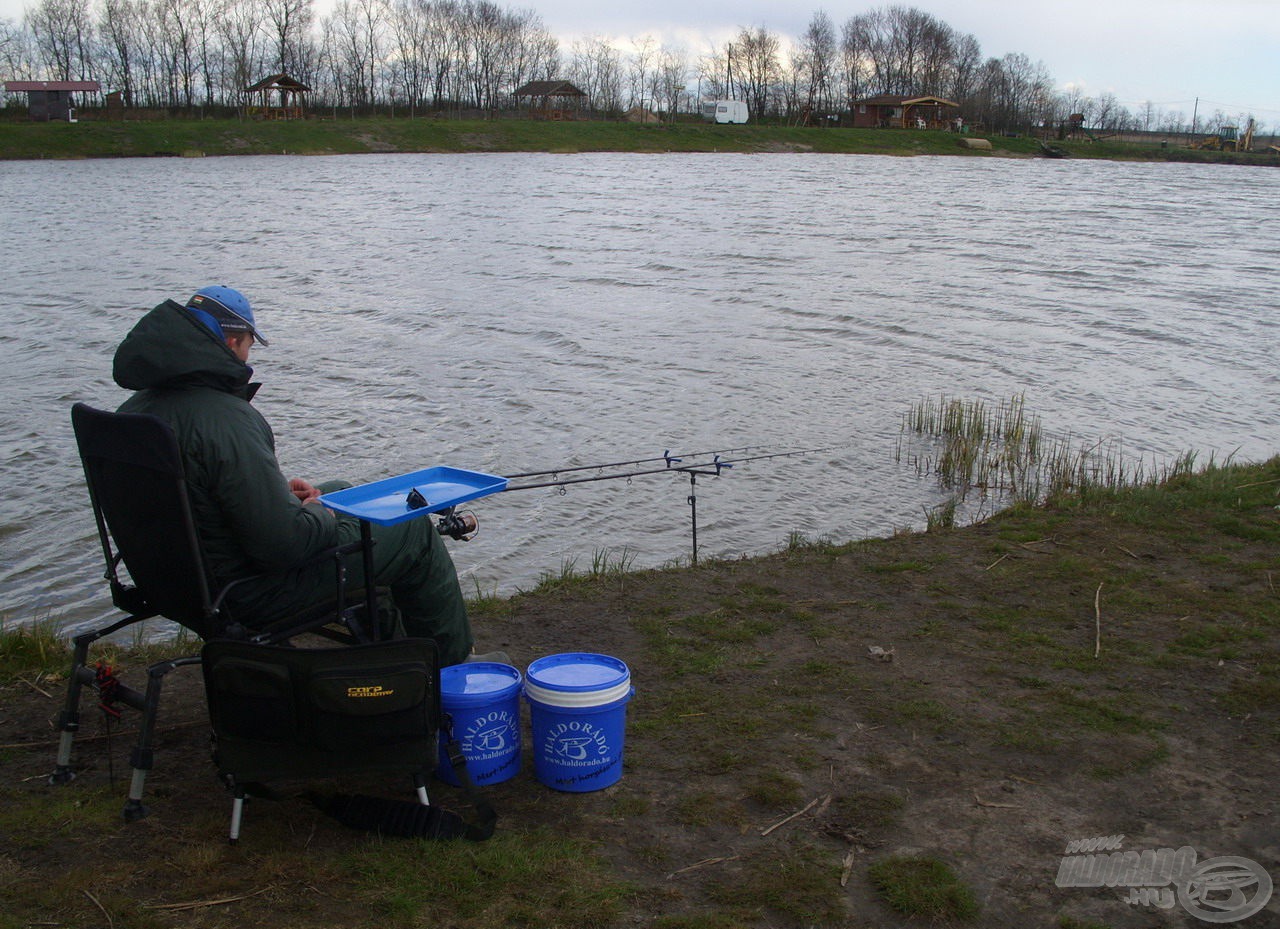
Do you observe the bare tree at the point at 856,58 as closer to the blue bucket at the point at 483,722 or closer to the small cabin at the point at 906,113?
the small cabin at the point at 906,113

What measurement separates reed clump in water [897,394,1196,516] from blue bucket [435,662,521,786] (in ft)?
16.7

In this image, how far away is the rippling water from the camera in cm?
790

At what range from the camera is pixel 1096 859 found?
9.60 feet

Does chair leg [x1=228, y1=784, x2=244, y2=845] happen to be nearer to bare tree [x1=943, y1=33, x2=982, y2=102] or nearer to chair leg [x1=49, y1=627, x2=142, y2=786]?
chair leg [x1=49, y1=627, x2=142, y2=786]

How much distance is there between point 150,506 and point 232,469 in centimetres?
23

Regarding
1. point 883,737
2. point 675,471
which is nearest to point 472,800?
point 883,737

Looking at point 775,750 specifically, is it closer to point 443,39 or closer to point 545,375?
point 545,375

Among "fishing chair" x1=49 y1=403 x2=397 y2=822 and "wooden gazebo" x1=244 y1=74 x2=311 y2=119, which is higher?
"wooden gazebo" x1=244 y1=74 x2=311 y2=119

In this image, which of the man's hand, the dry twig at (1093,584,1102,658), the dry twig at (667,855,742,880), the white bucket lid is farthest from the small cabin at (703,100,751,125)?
the dry twig at (667,855,742,880)

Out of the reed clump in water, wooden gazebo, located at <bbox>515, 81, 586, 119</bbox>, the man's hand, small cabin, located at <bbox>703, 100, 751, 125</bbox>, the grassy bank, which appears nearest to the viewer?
the man's hand

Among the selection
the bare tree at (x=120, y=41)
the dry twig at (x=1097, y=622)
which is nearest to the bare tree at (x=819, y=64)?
the bare tree at (x=120, y=41)

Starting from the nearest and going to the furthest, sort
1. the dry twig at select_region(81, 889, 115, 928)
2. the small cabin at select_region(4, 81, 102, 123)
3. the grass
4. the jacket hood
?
the dry twig at select_region(81, 889, 115, 928) < the grass < the jacket hood < the small cabin at select_region(4, 81, 102, 123)

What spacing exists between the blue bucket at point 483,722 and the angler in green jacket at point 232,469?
1.30 feet

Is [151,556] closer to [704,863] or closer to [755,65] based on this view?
[704,863]
